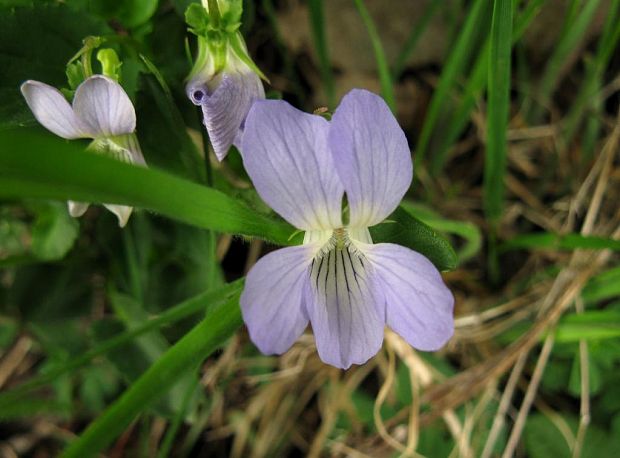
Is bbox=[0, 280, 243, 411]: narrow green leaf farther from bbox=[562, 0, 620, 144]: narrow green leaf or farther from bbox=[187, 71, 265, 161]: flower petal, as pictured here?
bbox=[562, 0, 620, 144]: narrow green leaf

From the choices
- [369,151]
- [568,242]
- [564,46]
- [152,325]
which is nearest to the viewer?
[369,151]

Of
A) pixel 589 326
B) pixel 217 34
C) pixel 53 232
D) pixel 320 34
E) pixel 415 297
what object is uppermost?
pixel 217 34

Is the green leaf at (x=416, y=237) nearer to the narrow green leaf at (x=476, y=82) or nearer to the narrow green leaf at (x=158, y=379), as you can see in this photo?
the narrow green leaf at (x=158, y=379)

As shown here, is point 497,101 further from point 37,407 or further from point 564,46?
point 37,407

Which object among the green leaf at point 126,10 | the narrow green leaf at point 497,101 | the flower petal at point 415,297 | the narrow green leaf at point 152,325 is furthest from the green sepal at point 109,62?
the narrow green leaf at point 497,101

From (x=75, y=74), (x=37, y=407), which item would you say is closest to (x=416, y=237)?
(x=75, y=74)

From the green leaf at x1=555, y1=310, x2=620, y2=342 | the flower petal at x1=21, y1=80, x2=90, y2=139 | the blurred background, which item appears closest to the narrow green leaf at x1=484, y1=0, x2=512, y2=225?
the blurred background

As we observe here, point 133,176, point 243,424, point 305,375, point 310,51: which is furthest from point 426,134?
point 133,176
